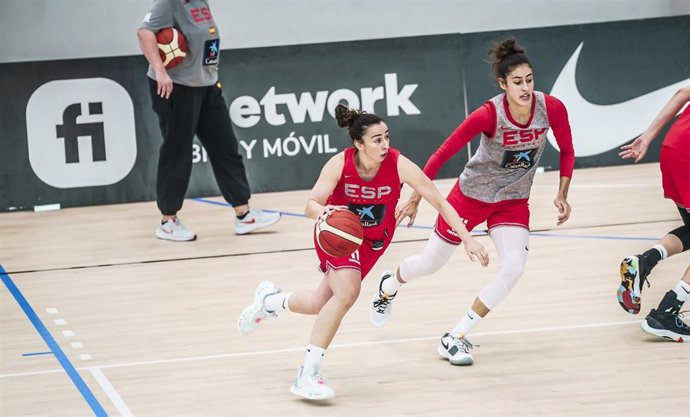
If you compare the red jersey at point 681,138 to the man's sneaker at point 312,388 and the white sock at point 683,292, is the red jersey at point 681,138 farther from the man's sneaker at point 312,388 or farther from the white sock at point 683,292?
the man's sneaker at point 312,388

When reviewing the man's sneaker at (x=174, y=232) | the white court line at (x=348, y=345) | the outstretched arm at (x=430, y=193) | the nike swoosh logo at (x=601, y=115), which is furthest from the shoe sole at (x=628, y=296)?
the nike swoosh logo at (x=601, y=115)

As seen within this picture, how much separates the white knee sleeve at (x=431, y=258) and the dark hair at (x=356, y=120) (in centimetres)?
98

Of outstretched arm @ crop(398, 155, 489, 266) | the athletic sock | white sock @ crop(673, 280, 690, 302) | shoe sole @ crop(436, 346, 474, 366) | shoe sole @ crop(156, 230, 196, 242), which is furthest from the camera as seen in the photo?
shoe sole @ crop(156, 230, 196, 242)

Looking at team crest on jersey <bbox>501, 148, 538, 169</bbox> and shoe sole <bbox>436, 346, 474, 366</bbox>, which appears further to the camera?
team crest on jersey <bbox>501, 148, 538, 169</bbox>

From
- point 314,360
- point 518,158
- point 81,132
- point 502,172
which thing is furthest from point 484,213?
point 81,132

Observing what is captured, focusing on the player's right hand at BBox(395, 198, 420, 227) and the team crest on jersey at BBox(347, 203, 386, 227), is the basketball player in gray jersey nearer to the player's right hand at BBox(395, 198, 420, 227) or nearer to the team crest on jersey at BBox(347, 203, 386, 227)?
the player's right hand at BBox(395, 198, 420, 227)

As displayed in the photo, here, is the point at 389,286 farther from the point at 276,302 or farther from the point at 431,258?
the point at 276,302

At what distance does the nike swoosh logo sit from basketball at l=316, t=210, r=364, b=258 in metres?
7.84

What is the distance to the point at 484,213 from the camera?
5930 millimetres

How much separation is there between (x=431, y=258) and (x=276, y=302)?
0.94 m

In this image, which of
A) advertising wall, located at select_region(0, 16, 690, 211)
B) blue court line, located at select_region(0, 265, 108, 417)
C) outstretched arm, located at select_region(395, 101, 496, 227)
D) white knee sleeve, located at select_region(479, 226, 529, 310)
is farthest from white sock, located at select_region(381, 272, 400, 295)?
advertising wall, located at select_region(0, 16, 690, 211)

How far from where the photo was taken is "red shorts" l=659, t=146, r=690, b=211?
5840 mm

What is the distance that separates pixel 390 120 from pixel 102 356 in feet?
22.5

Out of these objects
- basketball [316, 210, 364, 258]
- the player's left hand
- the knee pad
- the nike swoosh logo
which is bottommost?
the nike swoosh logo
